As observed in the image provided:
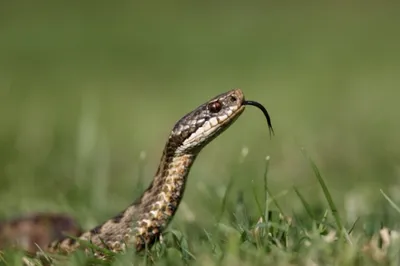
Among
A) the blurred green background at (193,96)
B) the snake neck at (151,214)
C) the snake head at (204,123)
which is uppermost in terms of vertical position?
the snake head at (204,123)

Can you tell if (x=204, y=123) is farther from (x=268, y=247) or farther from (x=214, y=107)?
(x=268, y=247)

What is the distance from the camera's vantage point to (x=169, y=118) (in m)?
12.8

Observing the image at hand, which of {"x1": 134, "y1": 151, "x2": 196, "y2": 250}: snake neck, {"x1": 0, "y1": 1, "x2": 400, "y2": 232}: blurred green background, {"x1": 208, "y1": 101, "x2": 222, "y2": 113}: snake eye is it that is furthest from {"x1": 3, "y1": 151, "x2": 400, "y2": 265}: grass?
{"x1": 208, "y1": 101, "x2": 222, "y2": 113}: snake eye

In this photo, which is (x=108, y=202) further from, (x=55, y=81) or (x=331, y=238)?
(x=55, y=81)

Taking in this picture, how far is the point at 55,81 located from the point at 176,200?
12290 millimetres

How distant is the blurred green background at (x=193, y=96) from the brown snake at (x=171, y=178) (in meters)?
0.28

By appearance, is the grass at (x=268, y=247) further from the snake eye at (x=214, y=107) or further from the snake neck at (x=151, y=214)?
the snake eye at (x=214, y=107)

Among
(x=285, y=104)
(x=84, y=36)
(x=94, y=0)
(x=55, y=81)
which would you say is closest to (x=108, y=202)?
(x=285, y=104)

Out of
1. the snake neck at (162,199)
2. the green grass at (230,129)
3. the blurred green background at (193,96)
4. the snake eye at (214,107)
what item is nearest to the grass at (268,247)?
the green grass at (230,129)

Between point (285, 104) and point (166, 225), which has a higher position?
point (166, 225)

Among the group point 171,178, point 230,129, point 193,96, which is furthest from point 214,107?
point 193,96

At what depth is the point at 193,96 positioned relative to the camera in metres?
14.7

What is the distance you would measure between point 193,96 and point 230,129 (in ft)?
11.3

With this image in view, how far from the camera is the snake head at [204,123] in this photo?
5109 mm
